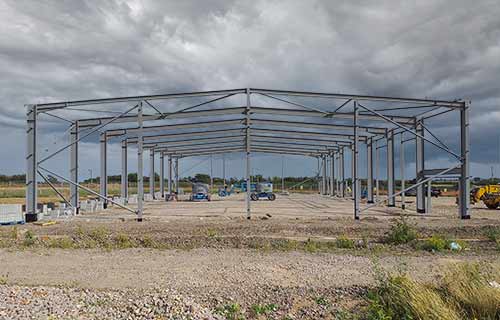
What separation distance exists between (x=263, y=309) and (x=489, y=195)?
31.3 metres

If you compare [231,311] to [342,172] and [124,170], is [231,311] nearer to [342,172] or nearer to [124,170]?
[124,170]

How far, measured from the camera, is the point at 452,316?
6176mm

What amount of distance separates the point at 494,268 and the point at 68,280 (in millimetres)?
7395

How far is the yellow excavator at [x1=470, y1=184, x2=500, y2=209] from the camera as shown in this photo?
33.2 meters

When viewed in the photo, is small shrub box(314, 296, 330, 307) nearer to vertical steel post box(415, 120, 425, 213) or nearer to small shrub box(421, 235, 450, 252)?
small shrub box(421, 235, 450, 252)

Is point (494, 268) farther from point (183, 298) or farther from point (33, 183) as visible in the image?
point (33, 183)

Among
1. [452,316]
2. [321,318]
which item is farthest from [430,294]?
[321,318]

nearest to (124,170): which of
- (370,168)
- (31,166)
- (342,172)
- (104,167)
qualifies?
(104,167)

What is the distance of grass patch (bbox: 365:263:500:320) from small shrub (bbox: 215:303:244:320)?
1.80m

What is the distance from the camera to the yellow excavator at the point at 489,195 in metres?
33.2

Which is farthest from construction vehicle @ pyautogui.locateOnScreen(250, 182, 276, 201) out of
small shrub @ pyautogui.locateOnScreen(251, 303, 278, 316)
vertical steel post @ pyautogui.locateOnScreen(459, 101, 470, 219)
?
small shrub @ pyautogui.locateOnScreen(251, 303, 278, 316)

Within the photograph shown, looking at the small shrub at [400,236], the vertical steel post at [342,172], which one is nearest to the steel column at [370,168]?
the vertical steel post at [342,172]

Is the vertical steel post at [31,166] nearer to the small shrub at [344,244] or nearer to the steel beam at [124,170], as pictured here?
the steel beam at [124,170]

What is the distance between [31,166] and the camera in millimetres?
21516
